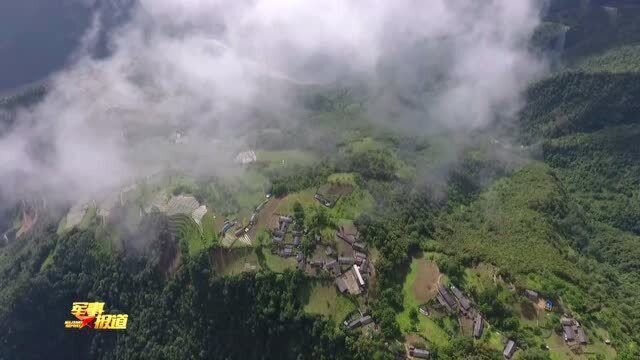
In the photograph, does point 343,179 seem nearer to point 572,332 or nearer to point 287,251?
point 287,251

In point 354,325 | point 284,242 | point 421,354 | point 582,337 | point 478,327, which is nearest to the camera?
point 421,354

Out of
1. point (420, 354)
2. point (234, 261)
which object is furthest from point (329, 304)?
point (234, 261)

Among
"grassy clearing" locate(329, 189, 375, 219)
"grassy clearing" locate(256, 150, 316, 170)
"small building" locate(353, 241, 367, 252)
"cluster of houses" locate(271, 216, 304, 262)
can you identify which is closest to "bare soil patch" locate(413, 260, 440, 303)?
"small building" locate(353, 241, 367, 252)

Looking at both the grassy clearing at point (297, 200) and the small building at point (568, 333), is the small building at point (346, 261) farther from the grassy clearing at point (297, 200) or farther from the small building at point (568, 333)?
the small building at point (568, 333)

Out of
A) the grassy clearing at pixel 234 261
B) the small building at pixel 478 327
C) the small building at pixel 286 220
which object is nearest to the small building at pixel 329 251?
the small building at pixel 286 220

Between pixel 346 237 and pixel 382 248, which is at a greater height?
pixel 346 237

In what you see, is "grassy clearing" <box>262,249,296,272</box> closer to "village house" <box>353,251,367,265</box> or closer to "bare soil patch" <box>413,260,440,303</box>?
"village house" <box>353,251,367,265</box>

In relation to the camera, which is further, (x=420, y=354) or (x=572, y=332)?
(x=572, y=332)

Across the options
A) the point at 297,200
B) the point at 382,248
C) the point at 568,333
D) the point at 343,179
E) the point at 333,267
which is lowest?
the point at 568,333
